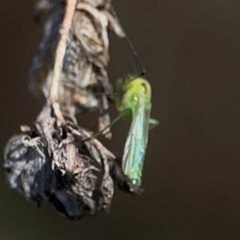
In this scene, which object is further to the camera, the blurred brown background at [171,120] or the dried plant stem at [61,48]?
the blurred brown background at [171,120]

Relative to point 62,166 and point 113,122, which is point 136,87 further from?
point 62,166

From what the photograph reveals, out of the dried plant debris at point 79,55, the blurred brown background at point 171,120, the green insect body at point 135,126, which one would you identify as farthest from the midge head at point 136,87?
the blurred brown background at point 171,120

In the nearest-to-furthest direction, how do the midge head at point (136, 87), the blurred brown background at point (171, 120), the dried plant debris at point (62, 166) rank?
1. the dried plant debris at point (62, 166)
2. the midge head at point (136, 87)
3. the blurred brown background at point (171, 120)

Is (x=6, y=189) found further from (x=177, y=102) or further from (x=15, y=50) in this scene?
(x=177, y=102)

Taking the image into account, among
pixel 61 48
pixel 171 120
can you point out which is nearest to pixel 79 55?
pixel 61 48

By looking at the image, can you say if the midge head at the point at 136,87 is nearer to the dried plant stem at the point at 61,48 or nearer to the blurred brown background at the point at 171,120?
the dried plant stem at the point at 61,48

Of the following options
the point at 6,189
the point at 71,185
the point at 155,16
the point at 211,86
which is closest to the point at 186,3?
the point at 155,16

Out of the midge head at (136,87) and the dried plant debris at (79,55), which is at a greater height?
the dried plant debris at (79,55)

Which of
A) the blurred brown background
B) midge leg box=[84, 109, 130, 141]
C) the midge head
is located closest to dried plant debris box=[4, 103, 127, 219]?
midge leg box=[84, 109, 130, 141]
